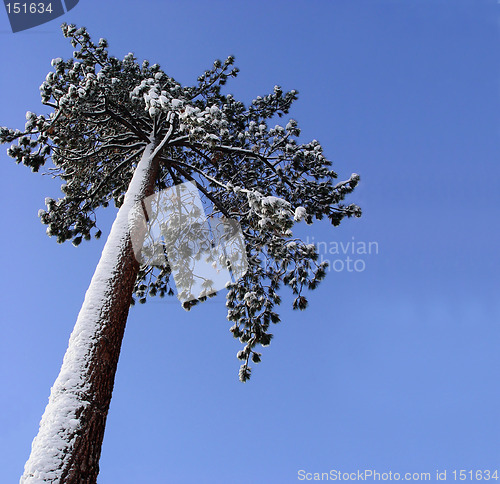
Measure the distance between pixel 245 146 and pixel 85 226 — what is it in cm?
434

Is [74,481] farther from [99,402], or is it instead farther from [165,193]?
[165,193]

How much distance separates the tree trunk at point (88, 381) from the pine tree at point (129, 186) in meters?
0.01

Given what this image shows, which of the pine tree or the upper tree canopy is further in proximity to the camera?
the upper tree canopy

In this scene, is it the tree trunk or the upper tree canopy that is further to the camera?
the upper tree canopy

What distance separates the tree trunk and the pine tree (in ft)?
0.04

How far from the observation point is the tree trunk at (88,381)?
355 centimetres

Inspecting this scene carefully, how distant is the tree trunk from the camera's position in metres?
3.55

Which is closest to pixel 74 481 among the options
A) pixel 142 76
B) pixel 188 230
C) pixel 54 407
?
pixel 54 407

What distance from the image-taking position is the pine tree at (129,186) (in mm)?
4051

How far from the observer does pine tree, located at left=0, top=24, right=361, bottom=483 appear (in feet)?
13.3

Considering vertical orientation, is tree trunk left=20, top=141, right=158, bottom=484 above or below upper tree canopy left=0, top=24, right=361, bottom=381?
below

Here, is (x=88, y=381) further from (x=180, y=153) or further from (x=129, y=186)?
(x=180, y=153)

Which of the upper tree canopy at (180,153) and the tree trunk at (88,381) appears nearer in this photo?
the tree trunk at (88,381)

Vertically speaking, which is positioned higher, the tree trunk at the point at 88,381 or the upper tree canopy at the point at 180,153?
the upper tree canopy at the point at 180,153
